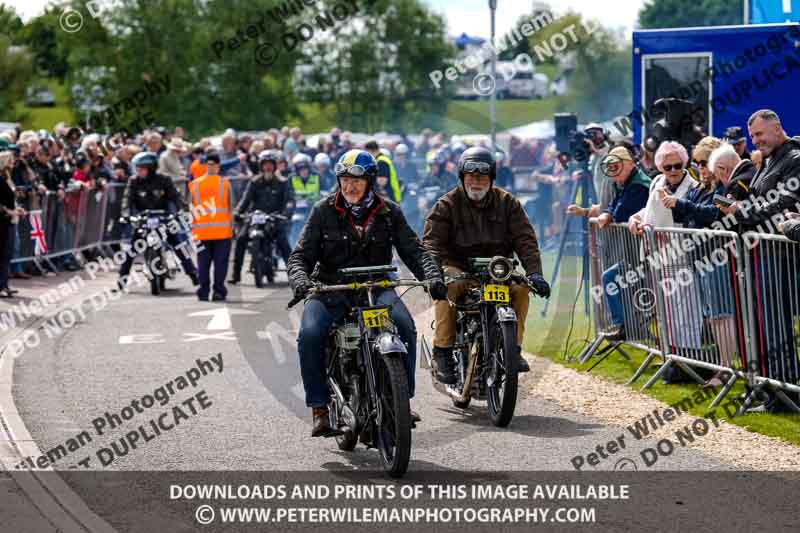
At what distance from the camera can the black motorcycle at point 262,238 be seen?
21062 mm

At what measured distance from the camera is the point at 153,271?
19.8 metres

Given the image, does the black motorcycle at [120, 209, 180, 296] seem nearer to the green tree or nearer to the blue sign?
the blue sign

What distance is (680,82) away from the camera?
17.5 metres

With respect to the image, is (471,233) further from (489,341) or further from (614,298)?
(614,298)

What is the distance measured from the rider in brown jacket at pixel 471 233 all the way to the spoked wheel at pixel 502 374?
1.67ft

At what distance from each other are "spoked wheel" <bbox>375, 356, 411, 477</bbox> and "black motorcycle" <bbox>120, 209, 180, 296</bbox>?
11988 mm

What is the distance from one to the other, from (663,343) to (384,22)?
59231 mm

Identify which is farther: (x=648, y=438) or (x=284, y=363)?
(x=284, y=363)

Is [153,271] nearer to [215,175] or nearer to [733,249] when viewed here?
[215,175]

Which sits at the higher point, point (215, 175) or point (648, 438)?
point (215, 175)

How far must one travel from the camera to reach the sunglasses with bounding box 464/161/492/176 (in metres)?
10.2

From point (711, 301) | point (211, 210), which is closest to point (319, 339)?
point (711, 301)

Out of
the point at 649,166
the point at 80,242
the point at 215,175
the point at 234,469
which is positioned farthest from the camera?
the point at 80,242

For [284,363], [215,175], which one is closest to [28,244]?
[215,175]
